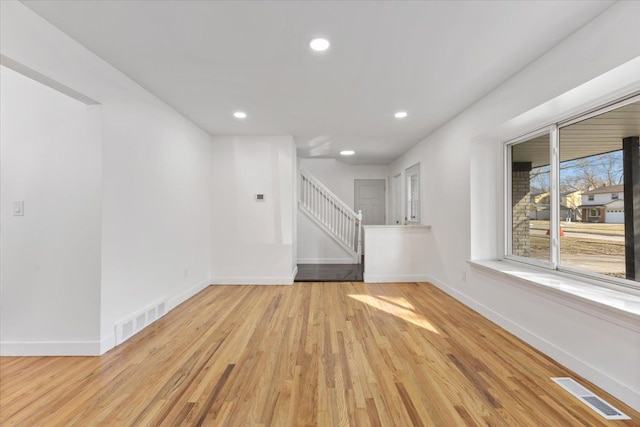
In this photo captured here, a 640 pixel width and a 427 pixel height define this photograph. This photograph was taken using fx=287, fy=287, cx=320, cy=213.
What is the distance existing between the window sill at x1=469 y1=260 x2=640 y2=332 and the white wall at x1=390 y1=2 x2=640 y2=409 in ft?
0.19

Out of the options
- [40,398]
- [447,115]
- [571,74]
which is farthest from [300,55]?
[40,398]

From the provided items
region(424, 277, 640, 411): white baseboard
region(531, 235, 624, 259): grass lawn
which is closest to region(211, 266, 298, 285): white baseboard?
region(424, 277, 640, 411): white baseboard

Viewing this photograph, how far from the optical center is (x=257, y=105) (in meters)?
3.45

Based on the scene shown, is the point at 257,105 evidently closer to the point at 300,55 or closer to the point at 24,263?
the point at 300,55

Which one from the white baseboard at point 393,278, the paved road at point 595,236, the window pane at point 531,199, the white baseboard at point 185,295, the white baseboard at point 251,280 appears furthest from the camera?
the white baseboard at point 393,278

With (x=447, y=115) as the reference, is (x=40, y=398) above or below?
below

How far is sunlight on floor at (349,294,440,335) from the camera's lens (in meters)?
3.11

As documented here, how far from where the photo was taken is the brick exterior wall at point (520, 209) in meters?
3.23

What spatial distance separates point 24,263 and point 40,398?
3.79ft

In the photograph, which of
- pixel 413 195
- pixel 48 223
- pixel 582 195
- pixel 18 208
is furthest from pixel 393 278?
pixel 18 208

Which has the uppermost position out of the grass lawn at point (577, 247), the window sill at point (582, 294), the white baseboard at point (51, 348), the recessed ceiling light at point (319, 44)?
the recessed ceiling light at point (319, 44)

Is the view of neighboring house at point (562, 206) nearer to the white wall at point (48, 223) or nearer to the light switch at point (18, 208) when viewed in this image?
the white wall at point (48, 223)

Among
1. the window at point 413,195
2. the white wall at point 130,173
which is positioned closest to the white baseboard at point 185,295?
the white wall at point 130,173

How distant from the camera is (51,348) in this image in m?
2.42
